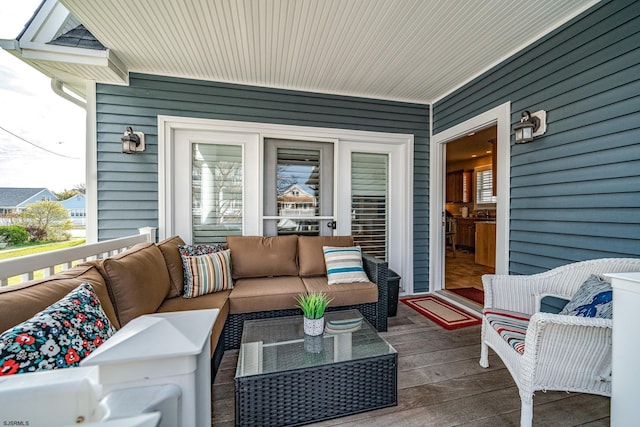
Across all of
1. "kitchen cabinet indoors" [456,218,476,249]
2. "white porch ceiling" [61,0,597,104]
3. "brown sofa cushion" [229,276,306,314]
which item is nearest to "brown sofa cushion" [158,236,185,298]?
"brown sofa cushion" [229,276,306,314]

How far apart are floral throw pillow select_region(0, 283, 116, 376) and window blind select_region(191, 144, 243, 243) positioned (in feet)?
6.91

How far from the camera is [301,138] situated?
329 centimetres

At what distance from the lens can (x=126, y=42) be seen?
240 cm

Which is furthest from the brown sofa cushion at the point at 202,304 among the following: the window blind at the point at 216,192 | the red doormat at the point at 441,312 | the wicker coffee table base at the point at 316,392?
the red doormat at the point at 441,312

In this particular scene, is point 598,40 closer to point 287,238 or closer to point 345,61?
point 345,61

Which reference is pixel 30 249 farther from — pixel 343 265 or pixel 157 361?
pixel 157 361

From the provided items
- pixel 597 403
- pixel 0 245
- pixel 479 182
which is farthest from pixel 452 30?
pixel 479 182

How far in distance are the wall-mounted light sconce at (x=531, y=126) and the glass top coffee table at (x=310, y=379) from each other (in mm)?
2165

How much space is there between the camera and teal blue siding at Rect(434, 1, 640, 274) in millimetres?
1746

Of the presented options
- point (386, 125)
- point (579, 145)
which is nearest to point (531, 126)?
point (579, 145)

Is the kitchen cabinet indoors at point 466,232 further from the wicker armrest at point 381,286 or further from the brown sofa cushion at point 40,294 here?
the brown sofa cushion at point 40,294

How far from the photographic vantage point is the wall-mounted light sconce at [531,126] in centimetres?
225

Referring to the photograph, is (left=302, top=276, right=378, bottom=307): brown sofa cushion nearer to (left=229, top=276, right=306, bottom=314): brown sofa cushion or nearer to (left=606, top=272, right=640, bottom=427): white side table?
(left=229, top=276, right=306, bottom=314): brown sofa cushion

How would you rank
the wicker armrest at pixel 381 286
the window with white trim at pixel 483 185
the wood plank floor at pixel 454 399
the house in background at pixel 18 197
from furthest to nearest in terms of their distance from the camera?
the window with white trim at pixel 483 185, the house in background at pixel 18 197, the wicker armrest at pixel 381 286, the wood plank floor at pixel 454 399
